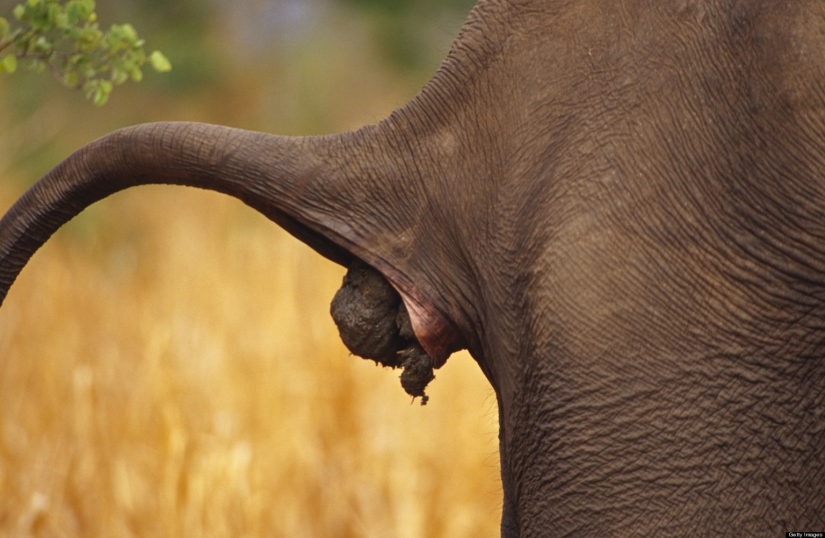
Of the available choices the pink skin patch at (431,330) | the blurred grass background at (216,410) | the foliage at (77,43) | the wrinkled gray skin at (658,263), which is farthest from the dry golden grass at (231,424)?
the wrinkled gray skin at (658,263)

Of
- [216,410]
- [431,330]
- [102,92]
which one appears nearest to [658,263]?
[431,330]

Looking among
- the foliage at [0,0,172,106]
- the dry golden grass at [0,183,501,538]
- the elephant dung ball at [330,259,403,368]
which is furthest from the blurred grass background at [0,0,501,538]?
the elephant dung ball at [330,259,403,368]

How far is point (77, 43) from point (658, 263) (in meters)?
1.43

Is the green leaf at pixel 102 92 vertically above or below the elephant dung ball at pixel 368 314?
above

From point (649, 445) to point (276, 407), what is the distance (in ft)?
9.24

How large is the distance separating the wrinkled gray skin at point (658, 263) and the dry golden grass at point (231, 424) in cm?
181

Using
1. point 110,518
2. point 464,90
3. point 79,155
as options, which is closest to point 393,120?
point 464,90

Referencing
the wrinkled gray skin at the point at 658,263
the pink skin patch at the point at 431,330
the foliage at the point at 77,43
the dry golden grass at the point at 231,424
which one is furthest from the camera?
the dry golden grass at the point at 231,424

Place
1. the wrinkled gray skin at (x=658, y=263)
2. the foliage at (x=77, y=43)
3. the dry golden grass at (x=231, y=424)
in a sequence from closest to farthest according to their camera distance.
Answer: the wrinkled gray skin at (x=658, y=263) → the foliage at (x=77, y=43) → the dry golden grass at (x=231, y=424)

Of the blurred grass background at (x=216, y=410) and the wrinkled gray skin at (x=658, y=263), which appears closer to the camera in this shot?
the wrinkled gray skin at (x=658, y=263)

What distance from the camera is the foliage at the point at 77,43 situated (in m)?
2.05

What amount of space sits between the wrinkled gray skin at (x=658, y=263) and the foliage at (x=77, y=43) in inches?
36.6

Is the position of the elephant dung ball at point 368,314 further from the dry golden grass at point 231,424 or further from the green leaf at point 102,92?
the dry golden grass at point 231,424

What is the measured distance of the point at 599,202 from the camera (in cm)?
147
